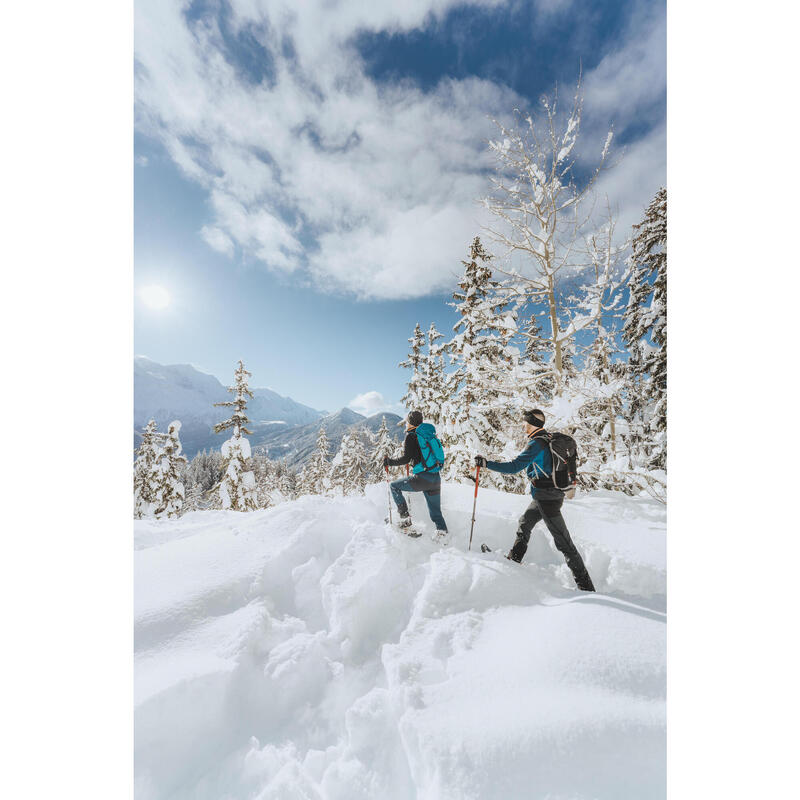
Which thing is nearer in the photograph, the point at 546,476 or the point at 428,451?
the point at 546,476

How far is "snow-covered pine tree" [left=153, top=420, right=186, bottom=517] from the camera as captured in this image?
2192 cm

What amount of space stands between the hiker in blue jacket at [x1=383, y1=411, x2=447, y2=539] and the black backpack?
1.58 meters

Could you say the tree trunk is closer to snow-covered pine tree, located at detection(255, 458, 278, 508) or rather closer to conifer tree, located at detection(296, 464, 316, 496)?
snow-covered pine tree, located at detection(255, 458, 278, 508)

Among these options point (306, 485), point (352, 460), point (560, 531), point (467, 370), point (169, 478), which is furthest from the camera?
point (306, 485)

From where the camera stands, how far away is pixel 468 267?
45.8ft

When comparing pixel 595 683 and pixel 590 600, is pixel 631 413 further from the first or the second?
pixel 595 683

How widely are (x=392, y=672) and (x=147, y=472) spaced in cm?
2673

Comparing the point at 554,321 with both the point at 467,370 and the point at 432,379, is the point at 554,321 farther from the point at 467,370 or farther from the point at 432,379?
the point at 432,379

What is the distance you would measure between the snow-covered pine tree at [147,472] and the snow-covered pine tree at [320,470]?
1367 centimetres

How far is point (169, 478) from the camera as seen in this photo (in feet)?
72.9

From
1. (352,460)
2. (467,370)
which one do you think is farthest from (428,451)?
(352,460)

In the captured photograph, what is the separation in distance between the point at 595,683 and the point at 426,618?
4.93ft

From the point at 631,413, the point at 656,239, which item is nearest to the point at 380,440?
the point at 631,413

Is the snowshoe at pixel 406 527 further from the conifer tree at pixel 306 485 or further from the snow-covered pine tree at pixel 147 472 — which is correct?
the conifer tree at pixel 306 485
